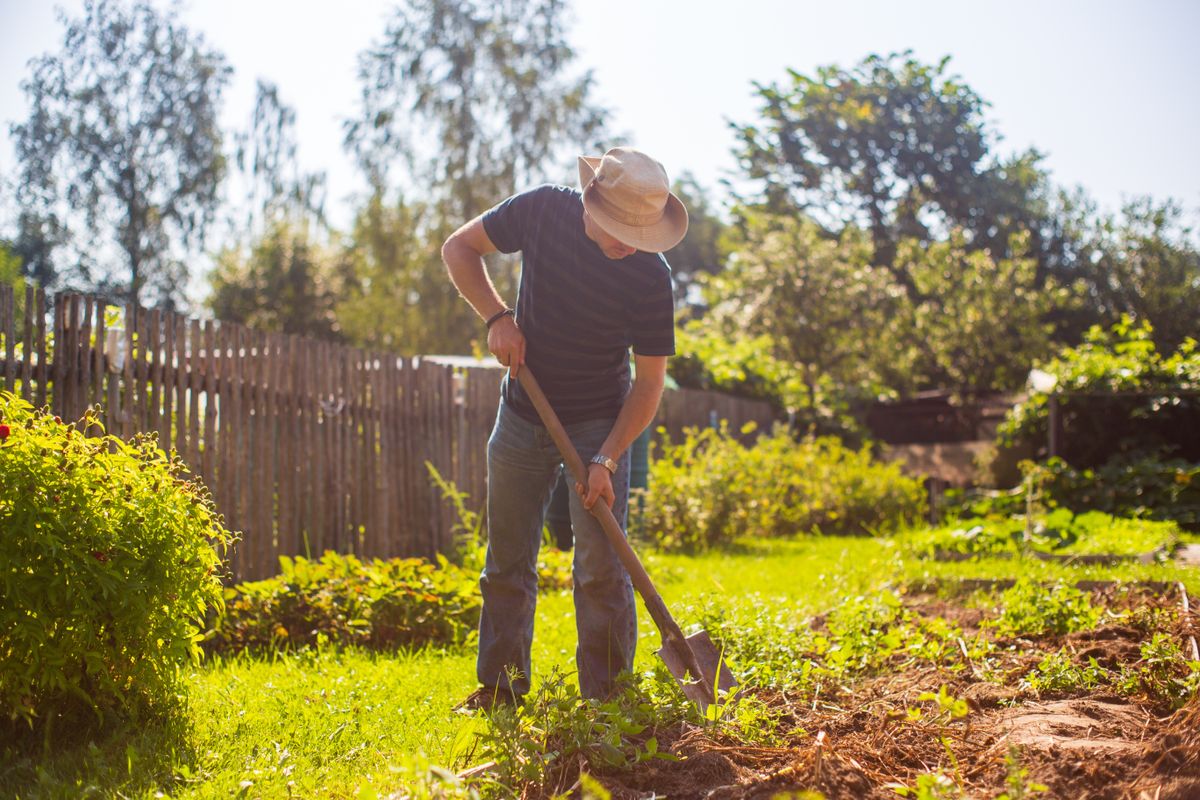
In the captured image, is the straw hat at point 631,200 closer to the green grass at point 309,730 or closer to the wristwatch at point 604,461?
the wristwatch at point 604,461

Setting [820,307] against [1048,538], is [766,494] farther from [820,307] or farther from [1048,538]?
[820,307]

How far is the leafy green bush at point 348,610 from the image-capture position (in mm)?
4379

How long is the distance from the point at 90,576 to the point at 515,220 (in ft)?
5.65

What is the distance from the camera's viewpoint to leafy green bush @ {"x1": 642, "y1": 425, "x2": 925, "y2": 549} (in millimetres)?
9102

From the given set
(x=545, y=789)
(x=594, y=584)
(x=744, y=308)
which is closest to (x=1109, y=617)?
(x=594, y=584)

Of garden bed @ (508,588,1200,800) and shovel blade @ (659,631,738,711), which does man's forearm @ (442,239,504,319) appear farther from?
garden bed @ (508,588,1200,800)

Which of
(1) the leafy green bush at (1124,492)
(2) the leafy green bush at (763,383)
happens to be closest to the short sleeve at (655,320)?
(1) the leafy green bush at (1124,492)

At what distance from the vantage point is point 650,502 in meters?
8.82

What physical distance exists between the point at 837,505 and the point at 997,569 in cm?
428

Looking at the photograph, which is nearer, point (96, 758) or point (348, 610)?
A: point (96, 758)

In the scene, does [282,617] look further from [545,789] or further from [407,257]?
[407,257]

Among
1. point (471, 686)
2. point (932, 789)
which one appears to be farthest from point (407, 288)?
point (932, 789)

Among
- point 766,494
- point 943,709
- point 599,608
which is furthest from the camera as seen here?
point 766,494

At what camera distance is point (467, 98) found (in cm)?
2325
